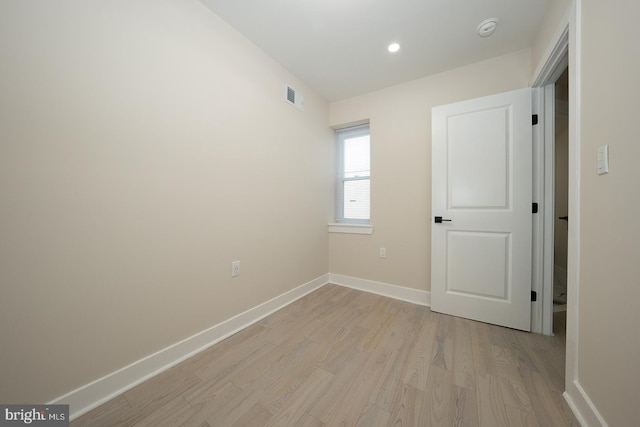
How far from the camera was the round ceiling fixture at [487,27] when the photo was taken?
5.21 feet

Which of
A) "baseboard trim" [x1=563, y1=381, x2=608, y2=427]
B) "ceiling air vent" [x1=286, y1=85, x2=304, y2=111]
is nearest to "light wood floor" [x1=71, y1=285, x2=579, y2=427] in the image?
"baseboard trim" [x1=563, y1=381, x2=608, y2=427]

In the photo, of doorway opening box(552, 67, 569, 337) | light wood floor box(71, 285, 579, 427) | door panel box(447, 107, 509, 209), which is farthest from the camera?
doorway opening box(552, 67, 569, 337)

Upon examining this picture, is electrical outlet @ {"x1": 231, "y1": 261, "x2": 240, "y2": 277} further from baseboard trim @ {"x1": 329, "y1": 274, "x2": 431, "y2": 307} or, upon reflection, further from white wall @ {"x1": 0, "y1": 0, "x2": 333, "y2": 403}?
baseboard trim @ {"x1": 329, "y1": 274, "x2": 431, "y2": 307}

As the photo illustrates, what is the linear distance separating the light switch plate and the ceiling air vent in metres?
2.23

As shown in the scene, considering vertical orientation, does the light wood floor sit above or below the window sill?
below

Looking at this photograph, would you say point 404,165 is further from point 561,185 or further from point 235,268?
point 561,185

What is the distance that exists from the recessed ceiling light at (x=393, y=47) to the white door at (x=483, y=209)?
654 millimetres

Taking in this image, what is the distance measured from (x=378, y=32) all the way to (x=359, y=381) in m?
2.51

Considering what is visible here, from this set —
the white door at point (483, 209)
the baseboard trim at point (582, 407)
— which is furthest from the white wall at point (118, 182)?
the baseboard trim at point (582, 407)

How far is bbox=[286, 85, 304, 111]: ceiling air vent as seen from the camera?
2252 mm

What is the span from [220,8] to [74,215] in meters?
1.65

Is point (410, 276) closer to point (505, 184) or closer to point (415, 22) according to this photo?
point (505, 184)

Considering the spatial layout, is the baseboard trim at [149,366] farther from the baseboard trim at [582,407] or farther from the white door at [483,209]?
the baseboard trim at [582,407]

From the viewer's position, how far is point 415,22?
1.62m
